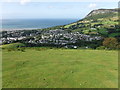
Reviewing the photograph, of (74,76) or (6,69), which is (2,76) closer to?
(6,69)

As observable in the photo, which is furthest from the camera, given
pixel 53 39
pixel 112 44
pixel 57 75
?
pixel 53 39

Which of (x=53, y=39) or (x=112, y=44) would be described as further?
(x=53, y=39)

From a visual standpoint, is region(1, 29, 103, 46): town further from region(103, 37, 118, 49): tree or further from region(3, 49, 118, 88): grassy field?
region(3, 49, 118, 88): grassy field

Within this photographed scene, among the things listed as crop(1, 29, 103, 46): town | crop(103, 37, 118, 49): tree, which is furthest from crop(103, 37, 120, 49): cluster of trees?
crop(1, 29, 103, 46): town

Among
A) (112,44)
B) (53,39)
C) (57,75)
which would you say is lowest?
(112,44)

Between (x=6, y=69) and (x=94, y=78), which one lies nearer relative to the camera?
(x=94, y=78)

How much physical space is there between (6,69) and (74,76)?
889 centimetres

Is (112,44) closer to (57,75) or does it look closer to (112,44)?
(112,44)

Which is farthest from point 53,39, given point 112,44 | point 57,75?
point 57,75

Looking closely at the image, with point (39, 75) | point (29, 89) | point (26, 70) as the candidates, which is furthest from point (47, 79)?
point (26, 70)

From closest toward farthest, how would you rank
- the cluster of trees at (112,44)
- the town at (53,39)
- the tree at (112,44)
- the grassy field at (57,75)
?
1. the grassy field at (57,75)
2. the cluster of trees at (112,44)
3. the tree at (112,44)
4. the town at (53,39)

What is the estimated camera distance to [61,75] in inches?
747

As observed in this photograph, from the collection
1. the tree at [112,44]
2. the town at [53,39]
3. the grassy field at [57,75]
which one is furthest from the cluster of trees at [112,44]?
the grassy field at [57,75]

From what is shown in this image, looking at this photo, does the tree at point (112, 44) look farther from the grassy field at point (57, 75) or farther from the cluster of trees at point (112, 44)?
the grassy field at point (57, 75)
